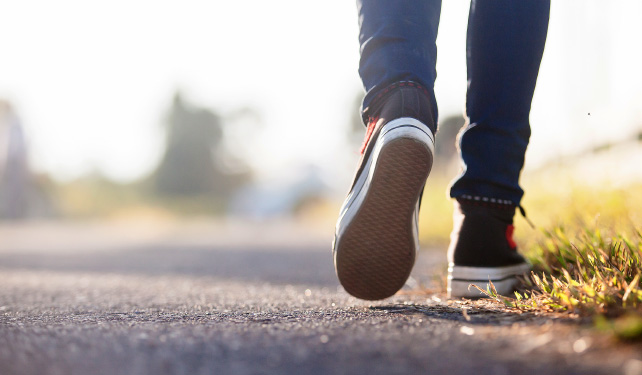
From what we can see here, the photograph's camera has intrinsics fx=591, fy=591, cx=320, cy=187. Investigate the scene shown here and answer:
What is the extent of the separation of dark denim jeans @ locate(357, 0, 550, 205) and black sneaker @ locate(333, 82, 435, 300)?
0.12m

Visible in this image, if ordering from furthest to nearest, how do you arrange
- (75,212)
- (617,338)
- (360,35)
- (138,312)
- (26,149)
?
1. (75,212)
2. (26,149)
3. (360,35)
4. (138,312)
5. (617,338)

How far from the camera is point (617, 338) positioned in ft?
2.48

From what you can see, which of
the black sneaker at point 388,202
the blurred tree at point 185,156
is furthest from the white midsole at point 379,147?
the blurred tree at point 185,156

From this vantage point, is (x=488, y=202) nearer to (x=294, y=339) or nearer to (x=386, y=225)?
(x=386, y=225)

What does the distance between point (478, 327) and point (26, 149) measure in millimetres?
16534

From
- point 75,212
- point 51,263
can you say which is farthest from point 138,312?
point 75,212

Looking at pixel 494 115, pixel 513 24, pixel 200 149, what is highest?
pixel 200 149

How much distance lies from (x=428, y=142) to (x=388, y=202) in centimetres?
15

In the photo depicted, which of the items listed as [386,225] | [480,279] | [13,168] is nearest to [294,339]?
[386,225]

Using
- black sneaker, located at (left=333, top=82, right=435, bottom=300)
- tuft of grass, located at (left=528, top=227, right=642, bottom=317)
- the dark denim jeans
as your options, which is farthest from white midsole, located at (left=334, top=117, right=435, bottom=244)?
tuft of grass, located at (left=528, top=227, right=642, bottom=317)

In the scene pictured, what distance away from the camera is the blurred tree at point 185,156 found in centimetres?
3061

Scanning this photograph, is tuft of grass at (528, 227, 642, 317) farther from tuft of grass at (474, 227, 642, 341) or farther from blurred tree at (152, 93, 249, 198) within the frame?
blurred tree at (152, 93, 249, 198)

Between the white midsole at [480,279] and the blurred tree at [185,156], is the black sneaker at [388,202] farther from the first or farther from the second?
the blurred tree at [185,156]

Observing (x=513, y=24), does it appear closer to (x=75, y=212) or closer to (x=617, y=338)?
(x=617, y=338)
